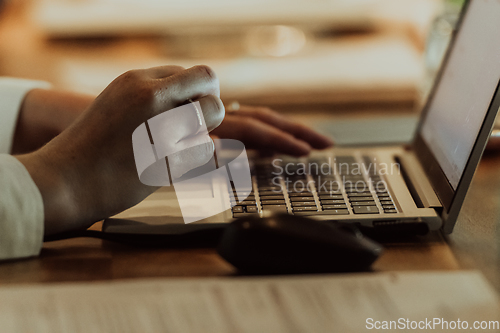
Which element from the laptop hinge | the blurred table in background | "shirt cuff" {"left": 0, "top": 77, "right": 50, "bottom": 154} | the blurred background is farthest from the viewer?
the blurred background

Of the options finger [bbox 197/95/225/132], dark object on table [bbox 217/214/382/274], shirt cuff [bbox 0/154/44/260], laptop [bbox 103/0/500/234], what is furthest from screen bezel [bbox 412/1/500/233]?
shirt cuff [bbox 0/154/44/260]

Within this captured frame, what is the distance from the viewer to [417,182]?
474mm

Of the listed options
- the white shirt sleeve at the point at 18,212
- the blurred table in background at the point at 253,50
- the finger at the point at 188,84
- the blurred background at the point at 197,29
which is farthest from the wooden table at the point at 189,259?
the blurred background at the point at 197,29

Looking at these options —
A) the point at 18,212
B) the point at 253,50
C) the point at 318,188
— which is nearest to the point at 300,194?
the point at 318,188

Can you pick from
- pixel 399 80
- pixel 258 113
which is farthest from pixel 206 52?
pixel 258 113

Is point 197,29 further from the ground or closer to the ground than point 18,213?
closer to the ground

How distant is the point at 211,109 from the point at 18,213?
0.56ft

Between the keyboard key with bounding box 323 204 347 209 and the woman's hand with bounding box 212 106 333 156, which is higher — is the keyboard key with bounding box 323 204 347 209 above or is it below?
above

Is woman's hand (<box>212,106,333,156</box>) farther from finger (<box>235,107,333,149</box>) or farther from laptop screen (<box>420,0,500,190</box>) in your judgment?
laptop screen (<box>420,0,500,190</box>)

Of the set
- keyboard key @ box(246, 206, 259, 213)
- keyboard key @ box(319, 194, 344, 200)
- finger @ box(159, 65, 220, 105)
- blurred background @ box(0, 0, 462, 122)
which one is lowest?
blurred background @ box(0, 0, 462, 122)

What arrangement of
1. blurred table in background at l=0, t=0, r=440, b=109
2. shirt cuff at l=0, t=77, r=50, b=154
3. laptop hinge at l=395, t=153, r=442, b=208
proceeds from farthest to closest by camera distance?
1. blurred table in background at l=0, t=0, r=440, b=109
2. shirt cuff at l=0, t=77, r=50, b=154
3. laptop hinge at l=395, t=153, r=442, b=208

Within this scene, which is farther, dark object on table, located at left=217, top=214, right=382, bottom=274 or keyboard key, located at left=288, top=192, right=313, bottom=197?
keyboard key, located at left=288, top=192, right=313, bottom=197

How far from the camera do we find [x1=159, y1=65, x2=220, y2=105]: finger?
381mm

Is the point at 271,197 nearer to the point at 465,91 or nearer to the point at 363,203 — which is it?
the point at 363,203
